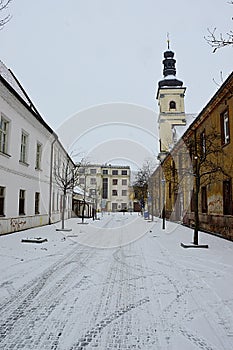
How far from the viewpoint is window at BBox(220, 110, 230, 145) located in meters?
14.8

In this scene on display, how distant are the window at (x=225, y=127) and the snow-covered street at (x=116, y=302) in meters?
7.12

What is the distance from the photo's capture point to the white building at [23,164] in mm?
15438

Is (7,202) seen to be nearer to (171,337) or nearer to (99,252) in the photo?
(99,252)

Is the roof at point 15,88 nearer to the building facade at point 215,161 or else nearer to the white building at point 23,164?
the white building at point 23,164

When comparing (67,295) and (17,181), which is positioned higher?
(17,181)

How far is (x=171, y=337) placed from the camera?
3.82m

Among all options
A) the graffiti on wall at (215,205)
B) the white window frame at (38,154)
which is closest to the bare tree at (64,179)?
the white window frame at (38,154)

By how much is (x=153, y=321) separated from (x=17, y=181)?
46.9ft

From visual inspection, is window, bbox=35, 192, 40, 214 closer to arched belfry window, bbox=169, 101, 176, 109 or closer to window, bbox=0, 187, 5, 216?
window, bbox=0, 187, 5, 216

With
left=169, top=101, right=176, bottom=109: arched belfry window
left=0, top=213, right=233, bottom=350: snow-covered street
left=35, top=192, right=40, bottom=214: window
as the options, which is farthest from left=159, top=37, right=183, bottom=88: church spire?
left=0, top=213, right=233, bottom=350: snow-covered street

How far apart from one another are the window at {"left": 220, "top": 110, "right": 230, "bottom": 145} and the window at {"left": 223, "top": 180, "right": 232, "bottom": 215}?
6.57 ft

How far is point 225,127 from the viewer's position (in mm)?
15141

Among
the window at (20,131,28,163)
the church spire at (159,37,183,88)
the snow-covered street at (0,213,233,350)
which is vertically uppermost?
the church spire at (159,37,183,88)

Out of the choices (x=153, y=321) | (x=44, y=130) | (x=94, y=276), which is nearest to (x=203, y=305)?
(x=153, y=321)
